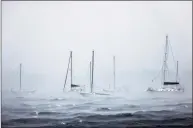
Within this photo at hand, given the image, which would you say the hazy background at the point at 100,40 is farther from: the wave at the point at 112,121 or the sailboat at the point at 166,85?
the wave at the point at 112,121

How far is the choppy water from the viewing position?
212cm

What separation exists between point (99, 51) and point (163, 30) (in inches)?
21.0

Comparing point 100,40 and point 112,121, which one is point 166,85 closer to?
point 112,121

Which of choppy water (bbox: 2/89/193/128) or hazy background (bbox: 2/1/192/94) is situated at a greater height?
hazy background (bbox: 2/1/192/94)

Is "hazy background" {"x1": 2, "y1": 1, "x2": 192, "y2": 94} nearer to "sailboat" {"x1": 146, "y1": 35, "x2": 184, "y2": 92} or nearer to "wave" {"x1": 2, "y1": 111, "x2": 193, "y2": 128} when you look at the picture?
"sailboat" {"x1": 146, "y1": 35, "x2": 184, "y2": 92}

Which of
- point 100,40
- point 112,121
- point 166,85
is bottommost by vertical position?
point 112,121

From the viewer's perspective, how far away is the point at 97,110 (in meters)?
2.14

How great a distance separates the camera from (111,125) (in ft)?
7.01

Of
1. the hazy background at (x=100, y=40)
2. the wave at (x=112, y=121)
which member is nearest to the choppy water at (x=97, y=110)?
the wave at (x=112, y=121)

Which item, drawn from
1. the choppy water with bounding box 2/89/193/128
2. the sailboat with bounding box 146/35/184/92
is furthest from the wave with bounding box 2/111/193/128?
the sailboat with bounding box 146/35/184/92

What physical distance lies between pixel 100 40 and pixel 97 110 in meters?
0.55

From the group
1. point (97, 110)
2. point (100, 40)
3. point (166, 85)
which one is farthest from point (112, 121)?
point (100, 40)

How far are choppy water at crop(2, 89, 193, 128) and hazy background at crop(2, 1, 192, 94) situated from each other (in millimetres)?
108

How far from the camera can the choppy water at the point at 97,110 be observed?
2.12 metres
